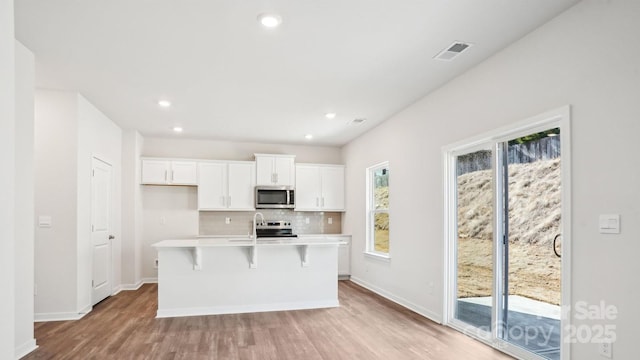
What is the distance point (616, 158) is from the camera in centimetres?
261

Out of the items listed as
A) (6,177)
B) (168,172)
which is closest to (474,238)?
(6,177)

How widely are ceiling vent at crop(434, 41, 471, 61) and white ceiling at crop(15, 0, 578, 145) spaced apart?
0.20 ft

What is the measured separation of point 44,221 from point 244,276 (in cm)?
245

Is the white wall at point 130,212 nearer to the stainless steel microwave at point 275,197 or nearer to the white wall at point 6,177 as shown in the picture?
the stainless steel microwave at point 275,197

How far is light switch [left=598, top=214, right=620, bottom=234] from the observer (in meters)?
2.58

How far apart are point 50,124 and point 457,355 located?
5.12 meters

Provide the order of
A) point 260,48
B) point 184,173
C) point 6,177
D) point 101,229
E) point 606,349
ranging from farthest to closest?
point 184,173 → point 101,229 → point 260,48 → point 606,349 → point 6,177

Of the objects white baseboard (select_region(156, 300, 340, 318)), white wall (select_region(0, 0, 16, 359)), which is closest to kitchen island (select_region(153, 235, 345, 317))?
white baseboard (select_region(156, 300, 340, 318))

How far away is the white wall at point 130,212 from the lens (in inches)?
272

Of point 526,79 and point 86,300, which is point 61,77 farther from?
point 526,79

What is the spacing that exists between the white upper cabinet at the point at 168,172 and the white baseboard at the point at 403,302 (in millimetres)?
3658

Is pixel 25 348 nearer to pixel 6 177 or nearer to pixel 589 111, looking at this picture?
pixel 6 177

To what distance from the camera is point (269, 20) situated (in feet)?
10.0

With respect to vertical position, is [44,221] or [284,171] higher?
[284,171]
